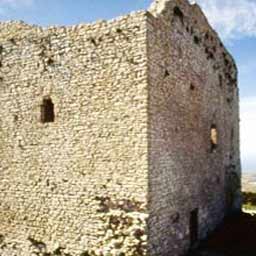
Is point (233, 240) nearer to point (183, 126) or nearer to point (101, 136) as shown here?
point (183, 126)

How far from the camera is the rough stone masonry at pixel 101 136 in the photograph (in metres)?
9.66

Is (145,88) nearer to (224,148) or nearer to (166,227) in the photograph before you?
(166,227)

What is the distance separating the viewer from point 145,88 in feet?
31.2

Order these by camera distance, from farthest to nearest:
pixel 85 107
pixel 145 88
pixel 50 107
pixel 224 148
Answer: pixel 224 148 → pixel 50 107 → pixel 85 107 → pixel 145 88

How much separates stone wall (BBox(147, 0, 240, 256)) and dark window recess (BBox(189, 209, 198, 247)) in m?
0.13

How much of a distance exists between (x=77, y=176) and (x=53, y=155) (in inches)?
37.4

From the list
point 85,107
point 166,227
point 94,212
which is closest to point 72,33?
point 85,107

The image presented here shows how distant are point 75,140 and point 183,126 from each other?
10.9ft

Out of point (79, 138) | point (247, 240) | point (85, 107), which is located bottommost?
point (247, 240)

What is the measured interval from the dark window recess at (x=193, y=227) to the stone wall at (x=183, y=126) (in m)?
0.13

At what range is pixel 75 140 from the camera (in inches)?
412

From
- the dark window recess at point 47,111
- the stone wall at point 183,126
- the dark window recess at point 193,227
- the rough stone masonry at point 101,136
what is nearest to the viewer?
the rough stone masonry at point 101,136

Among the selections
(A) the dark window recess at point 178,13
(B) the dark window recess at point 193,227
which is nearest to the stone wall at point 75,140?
(A) the dark window recess at point 178,13

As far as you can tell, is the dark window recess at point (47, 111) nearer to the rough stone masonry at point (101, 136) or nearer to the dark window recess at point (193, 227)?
the rough stone masonry at point (101, 136)
